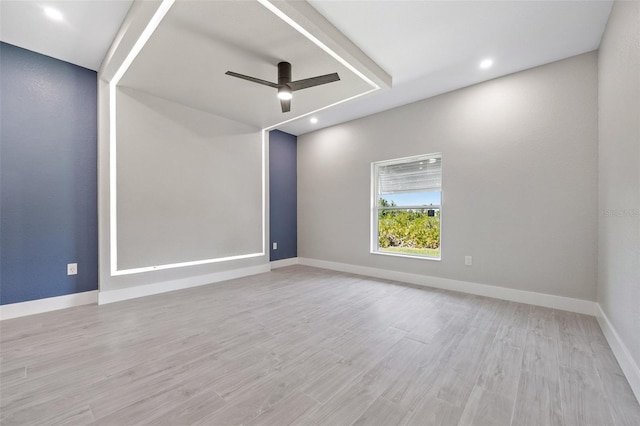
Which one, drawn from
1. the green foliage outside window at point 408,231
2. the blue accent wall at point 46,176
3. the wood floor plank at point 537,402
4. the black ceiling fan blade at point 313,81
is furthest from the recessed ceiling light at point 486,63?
the blue accent wall at point 46,176

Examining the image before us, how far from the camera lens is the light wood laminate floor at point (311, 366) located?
1.38m

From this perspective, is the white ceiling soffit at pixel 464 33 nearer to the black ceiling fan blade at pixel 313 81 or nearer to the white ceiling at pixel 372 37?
the white ceiling at pixel 372 37

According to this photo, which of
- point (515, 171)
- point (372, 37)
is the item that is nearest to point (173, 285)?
point (372, 37)

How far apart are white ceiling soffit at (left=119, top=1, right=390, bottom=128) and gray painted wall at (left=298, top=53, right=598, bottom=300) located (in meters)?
1.28

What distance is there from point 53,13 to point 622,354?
5290mm

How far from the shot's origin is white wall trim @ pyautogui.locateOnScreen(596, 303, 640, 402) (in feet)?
4.98

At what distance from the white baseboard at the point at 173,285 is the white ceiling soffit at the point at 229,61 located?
260 centimetres

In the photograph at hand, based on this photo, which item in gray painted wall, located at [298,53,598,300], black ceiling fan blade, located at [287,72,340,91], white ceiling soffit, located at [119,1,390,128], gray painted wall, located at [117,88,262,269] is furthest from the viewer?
gray painted wall, located at [117,88,262,269]

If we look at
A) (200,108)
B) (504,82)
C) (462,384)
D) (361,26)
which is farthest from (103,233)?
(504,82)

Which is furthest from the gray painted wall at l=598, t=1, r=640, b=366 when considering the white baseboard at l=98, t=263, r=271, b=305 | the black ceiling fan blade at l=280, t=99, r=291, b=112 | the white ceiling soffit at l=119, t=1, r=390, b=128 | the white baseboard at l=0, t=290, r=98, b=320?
the white baseboard at l=0, t=290, r=98, b=320

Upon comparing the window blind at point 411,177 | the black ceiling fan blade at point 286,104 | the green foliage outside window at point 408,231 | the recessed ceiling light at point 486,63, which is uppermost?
the recessed ceiling light at point 486,63

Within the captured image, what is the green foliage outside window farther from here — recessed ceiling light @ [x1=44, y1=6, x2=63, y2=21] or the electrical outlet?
recessed ceiling light @ [x1=44, y1=6, x2=63, y2=21]

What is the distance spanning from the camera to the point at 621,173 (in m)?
1.92

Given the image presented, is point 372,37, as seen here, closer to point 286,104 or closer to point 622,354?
point 286,104
